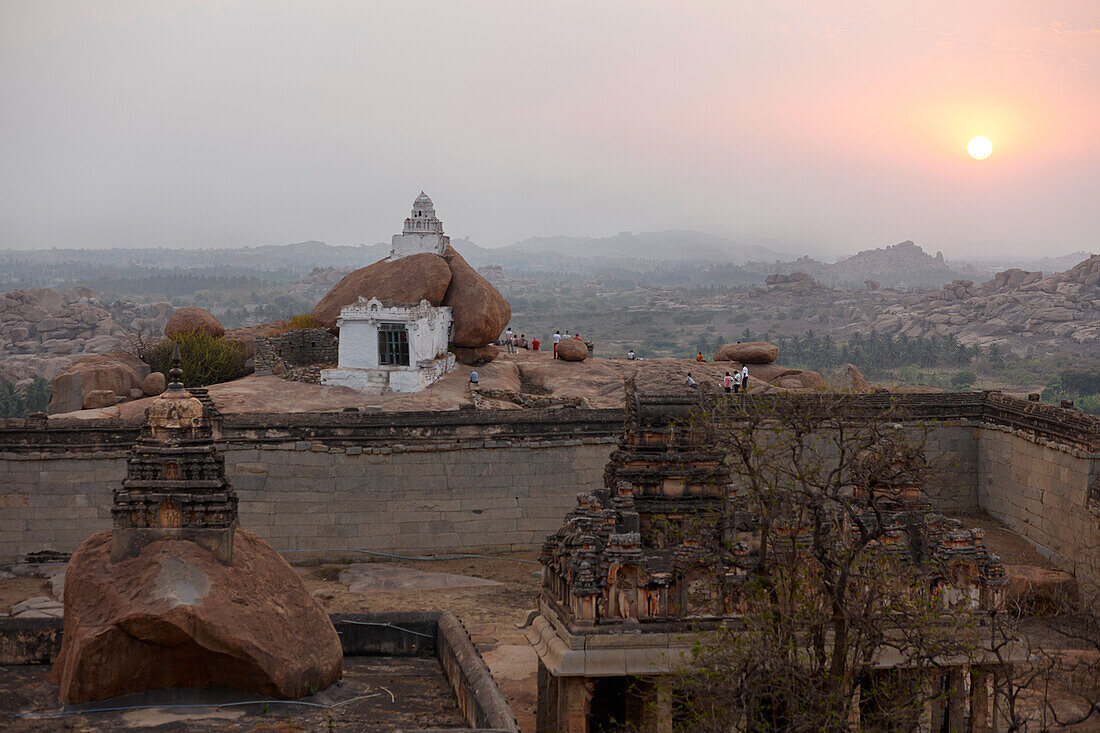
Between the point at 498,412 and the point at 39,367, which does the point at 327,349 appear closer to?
the point at 498,412

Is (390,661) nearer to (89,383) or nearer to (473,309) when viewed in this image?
(89,383)

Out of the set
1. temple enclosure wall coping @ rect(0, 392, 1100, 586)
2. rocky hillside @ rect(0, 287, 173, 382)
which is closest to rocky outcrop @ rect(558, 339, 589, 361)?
temple enclosure wall coping @ rect(0, 392, 1100, 586)

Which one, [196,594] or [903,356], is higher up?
[196,594]

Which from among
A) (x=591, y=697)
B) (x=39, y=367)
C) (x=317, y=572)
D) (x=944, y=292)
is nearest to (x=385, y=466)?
(x=317, y=572)

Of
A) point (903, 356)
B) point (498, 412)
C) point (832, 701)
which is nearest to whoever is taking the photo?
point (832, 701)

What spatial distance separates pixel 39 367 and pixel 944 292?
362 feet

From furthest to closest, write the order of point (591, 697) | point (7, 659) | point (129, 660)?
point (591, 697) < point (7, 659) < point (129, 660)

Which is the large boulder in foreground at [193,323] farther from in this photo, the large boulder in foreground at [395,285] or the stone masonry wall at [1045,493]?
the stone masonry wall at [1045,493]

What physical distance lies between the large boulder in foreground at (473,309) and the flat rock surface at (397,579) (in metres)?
15.5

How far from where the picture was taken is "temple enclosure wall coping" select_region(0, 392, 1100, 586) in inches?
982

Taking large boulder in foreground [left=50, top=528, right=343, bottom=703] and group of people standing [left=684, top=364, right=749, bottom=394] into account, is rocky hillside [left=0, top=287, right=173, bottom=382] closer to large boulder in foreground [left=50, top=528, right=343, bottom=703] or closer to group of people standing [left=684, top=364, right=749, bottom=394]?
group of people standing [left=684, top=364, right=749, bottom=394]

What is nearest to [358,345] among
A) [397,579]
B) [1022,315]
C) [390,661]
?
[397,579]

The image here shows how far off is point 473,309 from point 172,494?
28.7 m

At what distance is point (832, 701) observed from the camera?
11.1m
